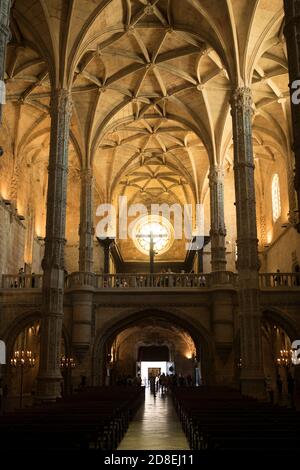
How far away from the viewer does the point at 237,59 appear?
23.8m

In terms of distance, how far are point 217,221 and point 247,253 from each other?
11841 mm

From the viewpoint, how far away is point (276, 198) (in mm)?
40000

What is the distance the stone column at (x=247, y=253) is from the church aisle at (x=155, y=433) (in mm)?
3631

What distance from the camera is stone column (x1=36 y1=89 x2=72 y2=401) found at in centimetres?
2094

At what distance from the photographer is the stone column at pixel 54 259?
824 inches

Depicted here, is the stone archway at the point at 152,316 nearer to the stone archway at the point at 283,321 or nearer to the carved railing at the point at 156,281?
the carved railing at the point at 156,281

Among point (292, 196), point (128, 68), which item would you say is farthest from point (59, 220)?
point (292, 196)

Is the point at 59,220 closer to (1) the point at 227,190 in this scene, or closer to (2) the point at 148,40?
(2) the point at 148,40

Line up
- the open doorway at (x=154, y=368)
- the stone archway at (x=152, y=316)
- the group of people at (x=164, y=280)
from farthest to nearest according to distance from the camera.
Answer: the open doorway at (x=154, y=368)
the group of people at (x=164, y=280)
the stone archway at (x=152, y=316)

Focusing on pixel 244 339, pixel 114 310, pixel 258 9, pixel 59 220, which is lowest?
pixel 244 339

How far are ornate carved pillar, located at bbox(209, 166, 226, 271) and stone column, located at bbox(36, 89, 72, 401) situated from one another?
12299 millimetres

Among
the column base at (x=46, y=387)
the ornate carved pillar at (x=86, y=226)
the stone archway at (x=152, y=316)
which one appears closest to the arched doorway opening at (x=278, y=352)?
the stone archway at (x=152, y=316)

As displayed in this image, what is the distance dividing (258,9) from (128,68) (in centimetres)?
972

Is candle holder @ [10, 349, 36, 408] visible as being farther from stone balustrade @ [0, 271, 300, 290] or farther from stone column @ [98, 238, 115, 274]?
stone column @ [98, 238, 115, 274]
